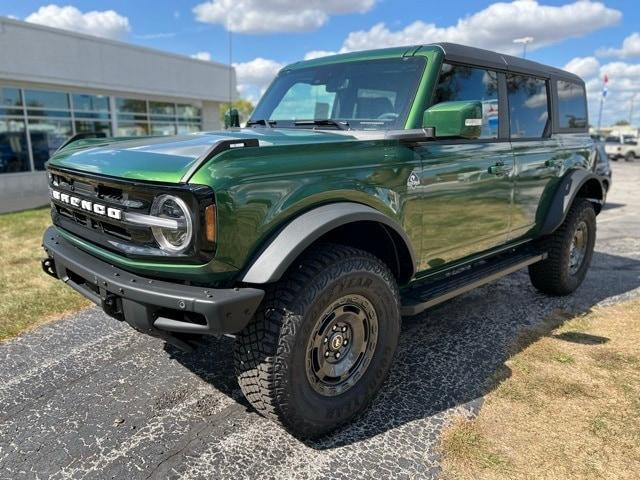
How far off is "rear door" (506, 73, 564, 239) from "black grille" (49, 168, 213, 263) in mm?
2709

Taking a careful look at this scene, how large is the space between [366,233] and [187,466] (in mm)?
1545

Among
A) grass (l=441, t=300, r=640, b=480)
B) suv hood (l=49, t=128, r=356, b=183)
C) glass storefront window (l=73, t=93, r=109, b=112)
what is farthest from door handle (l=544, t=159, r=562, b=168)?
glass storefront window (l=73, t=93, r=109, b=112)

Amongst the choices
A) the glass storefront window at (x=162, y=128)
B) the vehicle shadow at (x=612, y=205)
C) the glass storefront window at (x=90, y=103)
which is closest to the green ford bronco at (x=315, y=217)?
the vehicle shadow at (x=612, y=205)

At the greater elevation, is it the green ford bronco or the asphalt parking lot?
the green ford bronco

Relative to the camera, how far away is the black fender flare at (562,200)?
429 centimetres

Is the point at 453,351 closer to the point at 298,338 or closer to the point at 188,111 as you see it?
the point at 298,338

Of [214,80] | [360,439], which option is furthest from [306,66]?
[214,80]

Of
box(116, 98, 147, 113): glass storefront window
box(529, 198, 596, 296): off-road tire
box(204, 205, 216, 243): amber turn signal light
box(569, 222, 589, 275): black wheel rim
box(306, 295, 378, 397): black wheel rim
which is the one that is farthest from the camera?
box(116, 98, 147, 113): glass storefront window

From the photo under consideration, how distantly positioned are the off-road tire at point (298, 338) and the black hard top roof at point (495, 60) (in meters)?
1.60

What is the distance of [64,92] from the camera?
14164mm

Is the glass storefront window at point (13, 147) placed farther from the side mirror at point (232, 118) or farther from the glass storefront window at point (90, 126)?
the side mirror at point (232, 118)

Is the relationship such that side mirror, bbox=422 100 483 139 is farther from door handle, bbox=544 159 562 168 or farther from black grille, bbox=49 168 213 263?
door handle, bbox=544 159 562 168

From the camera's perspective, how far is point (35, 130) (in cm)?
1342

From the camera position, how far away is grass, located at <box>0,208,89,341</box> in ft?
13.6
